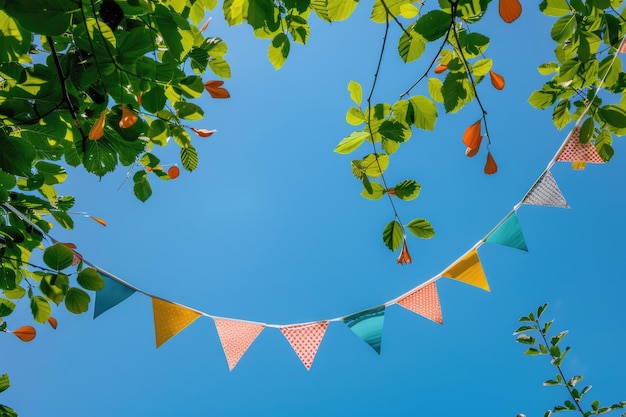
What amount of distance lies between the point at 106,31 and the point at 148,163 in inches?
31.0

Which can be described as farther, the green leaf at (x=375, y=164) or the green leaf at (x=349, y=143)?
the green leaf at (x=375, y=164)

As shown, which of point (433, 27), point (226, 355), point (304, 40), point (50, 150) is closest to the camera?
point (433, 27)

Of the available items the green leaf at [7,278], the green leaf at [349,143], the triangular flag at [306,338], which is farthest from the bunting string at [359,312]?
the green leaf at [349,143]

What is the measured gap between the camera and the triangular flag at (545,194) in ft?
7.95

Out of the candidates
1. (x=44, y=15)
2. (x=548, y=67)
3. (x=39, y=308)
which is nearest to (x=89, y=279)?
(x=39, y=308)

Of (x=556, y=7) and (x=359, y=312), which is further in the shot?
(x=359, y=312)

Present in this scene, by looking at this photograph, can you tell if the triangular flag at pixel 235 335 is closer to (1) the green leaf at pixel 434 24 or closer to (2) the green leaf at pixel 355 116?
(2) the green leaf at pixel 355 116

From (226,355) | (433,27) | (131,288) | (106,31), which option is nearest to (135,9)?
(106,31)

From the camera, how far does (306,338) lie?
2754mm

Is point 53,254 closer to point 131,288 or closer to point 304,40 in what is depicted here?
point 304,40

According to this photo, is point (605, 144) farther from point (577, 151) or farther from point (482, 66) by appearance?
point (577, 151)

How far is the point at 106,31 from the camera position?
98 centimetres

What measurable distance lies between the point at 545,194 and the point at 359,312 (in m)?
1.30

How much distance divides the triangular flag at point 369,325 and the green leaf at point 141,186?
151 centimetres
